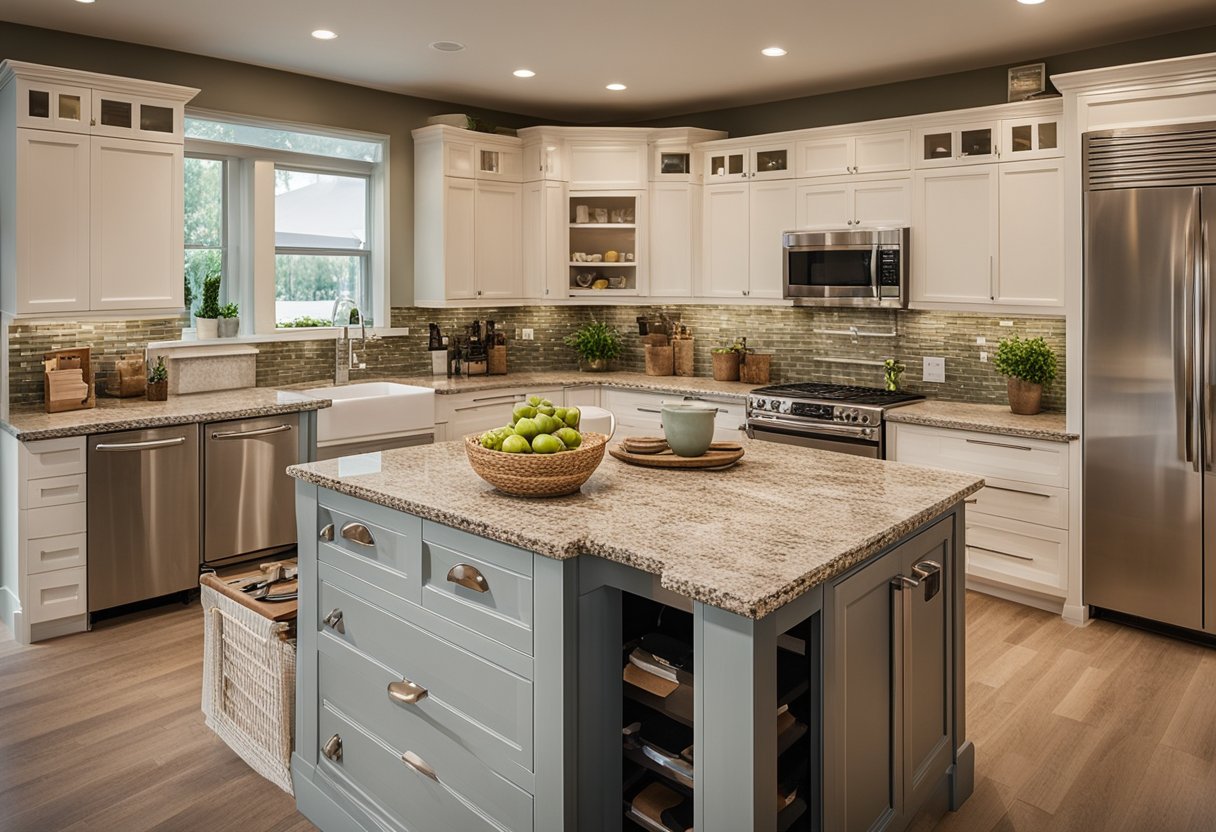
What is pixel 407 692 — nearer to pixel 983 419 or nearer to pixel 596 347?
pixel 983 419

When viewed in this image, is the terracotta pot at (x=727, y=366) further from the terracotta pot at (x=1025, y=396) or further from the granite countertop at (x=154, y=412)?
the granite countertop at (x=154, y=412)

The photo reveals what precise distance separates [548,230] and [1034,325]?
10.1 ft

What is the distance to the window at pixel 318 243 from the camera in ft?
17.7

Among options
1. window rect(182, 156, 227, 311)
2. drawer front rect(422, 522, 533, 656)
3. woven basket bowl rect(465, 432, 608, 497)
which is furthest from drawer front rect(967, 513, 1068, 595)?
window rect(182, 156, 227, 311)

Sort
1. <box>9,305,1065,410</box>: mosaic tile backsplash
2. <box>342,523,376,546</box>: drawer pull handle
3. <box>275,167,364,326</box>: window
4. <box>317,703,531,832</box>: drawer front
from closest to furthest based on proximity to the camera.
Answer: <box>317,703,531,832</box>: drawer front, <box>342,523,376,546</box>: drawer pull handle, <box>9,305,1065,410</box>: mosaic tile backsplash, <box>275,167,364,326</box>: window

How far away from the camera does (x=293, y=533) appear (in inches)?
187

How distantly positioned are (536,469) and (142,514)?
273cm

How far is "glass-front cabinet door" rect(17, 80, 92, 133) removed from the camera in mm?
3928

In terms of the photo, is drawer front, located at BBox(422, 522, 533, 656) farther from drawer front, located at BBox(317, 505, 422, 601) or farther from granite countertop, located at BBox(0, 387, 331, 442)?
granite countertop, located at BBox(0, 387, 331, 442)

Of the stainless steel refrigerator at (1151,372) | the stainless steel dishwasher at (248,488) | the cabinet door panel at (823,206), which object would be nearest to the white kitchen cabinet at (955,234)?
the cabinet door panel at (823,206)

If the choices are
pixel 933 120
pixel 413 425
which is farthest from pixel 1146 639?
pixel 413 425

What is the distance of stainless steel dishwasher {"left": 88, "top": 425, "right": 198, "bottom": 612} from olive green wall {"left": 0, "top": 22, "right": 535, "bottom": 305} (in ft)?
6.34

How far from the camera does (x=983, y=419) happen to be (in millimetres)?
4469

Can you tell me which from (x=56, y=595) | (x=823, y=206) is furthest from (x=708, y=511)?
(x=823, y=206)
